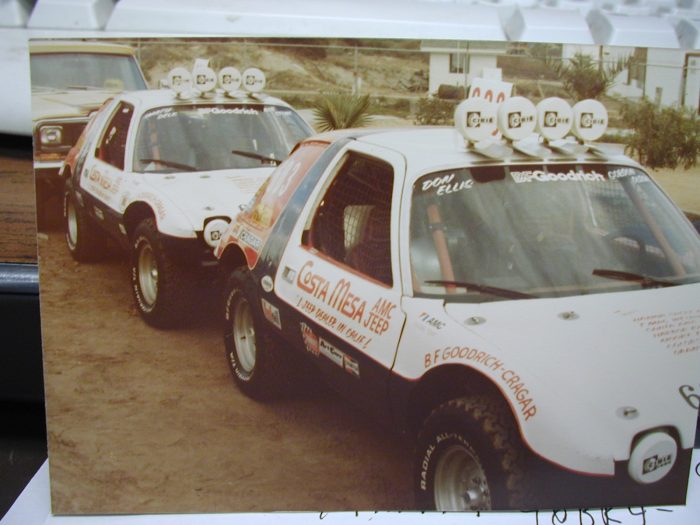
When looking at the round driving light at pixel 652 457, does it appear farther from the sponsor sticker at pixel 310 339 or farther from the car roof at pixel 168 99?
the car roof at pixel 168 99

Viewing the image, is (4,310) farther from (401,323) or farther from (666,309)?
(666,309)

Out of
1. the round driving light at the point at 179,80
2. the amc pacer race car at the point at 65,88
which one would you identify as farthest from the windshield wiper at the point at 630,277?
the amc pacer race car at the point at 65,88

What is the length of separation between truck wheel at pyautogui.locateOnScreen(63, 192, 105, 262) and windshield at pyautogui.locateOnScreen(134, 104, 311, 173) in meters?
0.31

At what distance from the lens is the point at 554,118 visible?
3.09 metres

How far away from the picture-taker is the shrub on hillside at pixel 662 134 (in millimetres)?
3227

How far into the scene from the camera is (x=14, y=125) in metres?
3.67

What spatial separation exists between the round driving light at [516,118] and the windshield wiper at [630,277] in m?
0.59

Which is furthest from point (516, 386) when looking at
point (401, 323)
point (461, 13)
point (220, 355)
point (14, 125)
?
point (14, 125)

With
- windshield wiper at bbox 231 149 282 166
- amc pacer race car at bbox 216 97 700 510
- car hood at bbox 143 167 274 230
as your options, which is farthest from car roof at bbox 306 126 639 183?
car hood at bbox 143 167 274 230

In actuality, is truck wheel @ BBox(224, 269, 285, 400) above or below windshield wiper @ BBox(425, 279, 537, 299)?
below

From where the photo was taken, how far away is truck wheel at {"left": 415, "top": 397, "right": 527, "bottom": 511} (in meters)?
2.89

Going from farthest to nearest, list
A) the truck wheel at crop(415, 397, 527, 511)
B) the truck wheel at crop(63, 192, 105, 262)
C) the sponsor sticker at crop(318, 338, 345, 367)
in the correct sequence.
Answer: the truck wheel at crop(63, 192, 105, 262), the sponsor sticker at crop(318, 338, 345, 367), the truck wheel at crop(415, 397, 527, 511)

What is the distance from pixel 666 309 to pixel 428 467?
3.62ft

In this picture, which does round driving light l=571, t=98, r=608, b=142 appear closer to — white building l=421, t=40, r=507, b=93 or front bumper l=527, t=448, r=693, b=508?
white building l=421, t=40, r=507, b=93
